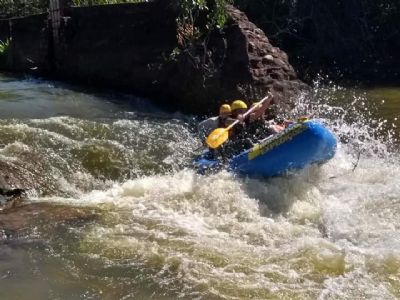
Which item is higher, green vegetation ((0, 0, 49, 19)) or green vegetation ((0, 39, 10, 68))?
green vegetation ((0, 0, 49, 19))

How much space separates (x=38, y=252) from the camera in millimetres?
4848

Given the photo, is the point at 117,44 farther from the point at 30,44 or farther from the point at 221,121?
the point at 221,121

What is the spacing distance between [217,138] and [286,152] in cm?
88

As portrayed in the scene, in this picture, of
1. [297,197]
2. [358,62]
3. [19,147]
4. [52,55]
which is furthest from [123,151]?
[358,62]

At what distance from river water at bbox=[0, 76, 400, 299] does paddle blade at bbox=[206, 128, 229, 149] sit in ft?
1.21

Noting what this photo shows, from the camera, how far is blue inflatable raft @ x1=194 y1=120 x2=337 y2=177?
635 centimetres

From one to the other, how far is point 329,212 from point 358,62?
10420 mm

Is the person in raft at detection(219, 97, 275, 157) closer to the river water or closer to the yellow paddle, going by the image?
the yellow paddle

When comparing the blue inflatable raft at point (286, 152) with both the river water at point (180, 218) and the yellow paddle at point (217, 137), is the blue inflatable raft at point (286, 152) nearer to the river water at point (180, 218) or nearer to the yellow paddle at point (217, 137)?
the river water at point (180, 218)

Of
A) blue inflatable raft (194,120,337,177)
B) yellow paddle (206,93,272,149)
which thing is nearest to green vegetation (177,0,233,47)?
yellow paddle (206,93,272,149)

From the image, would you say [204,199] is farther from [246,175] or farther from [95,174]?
[95,174]

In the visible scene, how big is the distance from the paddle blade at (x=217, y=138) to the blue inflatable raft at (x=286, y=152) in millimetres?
271

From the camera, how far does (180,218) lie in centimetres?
577

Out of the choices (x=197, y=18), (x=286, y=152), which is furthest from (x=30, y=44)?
(x=286, y=152)
